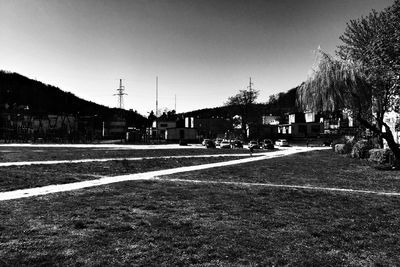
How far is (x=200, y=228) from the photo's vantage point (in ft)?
21.0

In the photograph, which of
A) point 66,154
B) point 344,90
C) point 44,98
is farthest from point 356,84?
point 44,98

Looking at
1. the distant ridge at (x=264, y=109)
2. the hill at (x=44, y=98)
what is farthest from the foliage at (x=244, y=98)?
the hill at (x=44, y=98)

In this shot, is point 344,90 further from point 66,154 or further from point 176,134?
point 176,134

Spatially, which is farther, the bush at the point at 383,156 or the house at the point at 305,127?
the house at the point at 305,127

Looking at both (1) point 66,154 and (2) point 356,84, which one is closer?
(2) point 356,84

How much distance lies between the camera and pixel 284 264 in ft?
15.5

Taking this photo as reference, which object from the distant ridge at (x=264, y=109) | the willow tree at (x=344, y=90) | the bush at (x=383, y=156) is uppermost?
the distant ridge at (x=264, y=109)

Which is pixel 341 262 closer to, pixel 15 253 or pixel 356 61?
pixel 15 253

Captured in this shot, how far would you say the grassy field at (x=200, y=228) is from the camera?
193 inches

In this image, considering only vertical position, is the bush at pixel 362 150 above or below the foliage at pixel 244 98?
below

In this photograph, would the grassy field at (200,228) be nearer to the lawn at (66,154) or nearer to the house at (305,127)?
the lawn at (66,154)

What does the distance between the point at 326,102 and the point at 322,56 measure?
3227 millimetres

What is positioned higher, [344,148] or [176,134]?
[176,134]

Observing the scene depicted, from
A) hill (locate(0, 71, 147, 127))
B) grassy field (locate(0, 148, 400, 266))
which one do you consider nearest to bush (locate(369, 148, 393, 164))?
grassy field (locate(0, 148, 400, 266))
